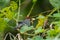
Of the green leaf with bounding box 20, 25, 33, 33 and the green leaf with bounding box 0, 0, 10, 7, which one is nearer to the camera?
the green leaf with bounding box 20, 25, 33, 33

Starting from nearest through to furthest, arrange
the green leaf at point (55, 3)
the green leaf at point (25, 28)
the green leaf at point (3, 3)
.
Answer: the green leaf at point (25, 28) → the green leaf at point (55, 3) → the green leaf at point (3, 3)

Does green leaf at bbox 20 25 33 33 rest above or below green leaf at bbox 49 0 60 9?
below

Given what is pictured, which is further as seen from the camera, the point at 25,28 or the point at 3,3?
the point at 3,3

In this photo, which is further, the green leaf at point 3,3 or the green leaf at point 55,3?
the green leaf at point 3,3

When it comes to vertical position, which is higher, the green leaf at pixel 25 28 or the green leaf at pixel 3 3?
the green leaf at pixel 3 3

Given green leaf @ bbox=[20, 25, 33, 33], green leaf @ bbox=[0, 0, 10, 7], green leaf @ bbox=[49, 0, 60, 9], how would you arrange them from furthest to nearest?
green leaf @ bbox=[0, 0, 10, 7] < green leaf @ bbox=[49, 0, 60, 9] < green leaf @ bbox=[20, 25, 33, 33]

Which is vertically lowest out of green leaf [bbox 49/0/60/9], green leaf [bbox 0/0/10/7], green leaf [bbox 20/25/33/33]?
green leaf [bbox 20/25/33/33]

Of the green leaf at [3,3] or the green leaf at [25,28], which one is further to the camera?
the green leaf at [3,3]

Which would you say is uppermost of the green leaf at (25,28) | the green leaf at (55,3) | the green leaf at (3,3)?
the green leaf at (55,3)

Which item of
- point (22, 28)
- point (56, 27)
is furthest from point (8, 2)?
point (56, 27)

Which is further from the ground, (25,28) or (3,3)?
(3,3)

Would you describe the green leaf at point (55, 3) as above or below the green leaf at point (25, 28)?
above

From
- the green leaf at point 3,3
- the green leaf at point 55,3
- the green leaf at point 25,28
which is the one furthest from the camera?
the green leaf at point 3,3

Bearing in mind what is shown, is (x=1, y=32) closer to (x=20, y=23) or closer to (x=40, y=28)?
(x=20, y=23)
